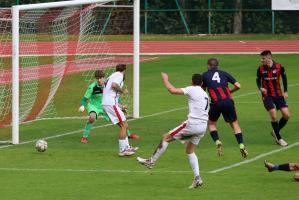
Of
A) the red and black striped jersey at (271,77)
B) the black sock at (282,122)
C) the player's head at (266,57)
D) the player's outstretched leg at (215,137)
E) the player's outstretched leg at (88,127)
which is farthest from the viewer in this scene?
the player's outstretched leg at (88,127)

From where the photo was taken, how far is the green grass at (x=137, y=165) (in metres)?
15.5

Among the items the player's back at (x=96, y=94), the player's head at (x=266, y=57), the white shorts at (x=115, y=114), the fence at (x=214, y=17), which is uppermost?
the fence at (x=214, y=17)

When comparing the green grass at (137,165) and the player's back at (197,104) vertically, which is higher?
the player's back at (197,104)

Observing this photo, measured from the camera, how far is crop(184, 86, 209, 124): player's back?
52.9 feet

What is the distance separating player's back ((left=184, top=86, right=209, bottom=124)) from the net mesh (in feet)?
28.2

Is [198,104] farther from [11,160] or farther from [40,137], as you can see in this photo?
[40,137]

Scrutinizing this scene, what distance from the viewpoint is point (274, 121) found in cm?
2097

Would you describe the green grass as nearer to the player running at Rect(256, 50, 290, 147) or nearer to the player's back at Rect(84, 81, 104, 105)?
the player running at Rect(256, 50, 290, 147)

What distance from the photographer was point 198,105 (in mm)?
16125

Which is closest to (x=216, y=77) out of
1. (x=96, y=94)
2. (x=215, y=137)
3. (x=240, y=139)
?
(x=215, y=137)

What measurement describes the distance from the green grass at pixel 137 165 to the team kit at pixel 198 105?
344 millimetres

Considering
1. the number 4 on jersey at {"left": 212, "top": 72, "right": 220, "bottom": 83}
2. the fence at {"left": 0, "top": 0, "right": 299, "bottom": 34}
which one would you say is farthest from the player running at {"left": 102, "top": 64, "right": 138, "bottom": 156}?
the fence at {"left": 0, "top": 0, "right": 299, "bottom": 34}

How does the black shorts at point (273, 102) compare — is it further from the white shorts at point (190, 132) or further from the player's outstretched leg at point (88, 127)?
the white shorts at point (190, 132)

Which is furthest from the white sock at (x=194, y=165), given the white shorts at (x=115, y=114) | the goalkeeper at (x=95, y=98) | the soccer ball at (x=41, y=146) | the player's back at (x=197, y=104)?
the goalkeeper at (x=95, y=98)
